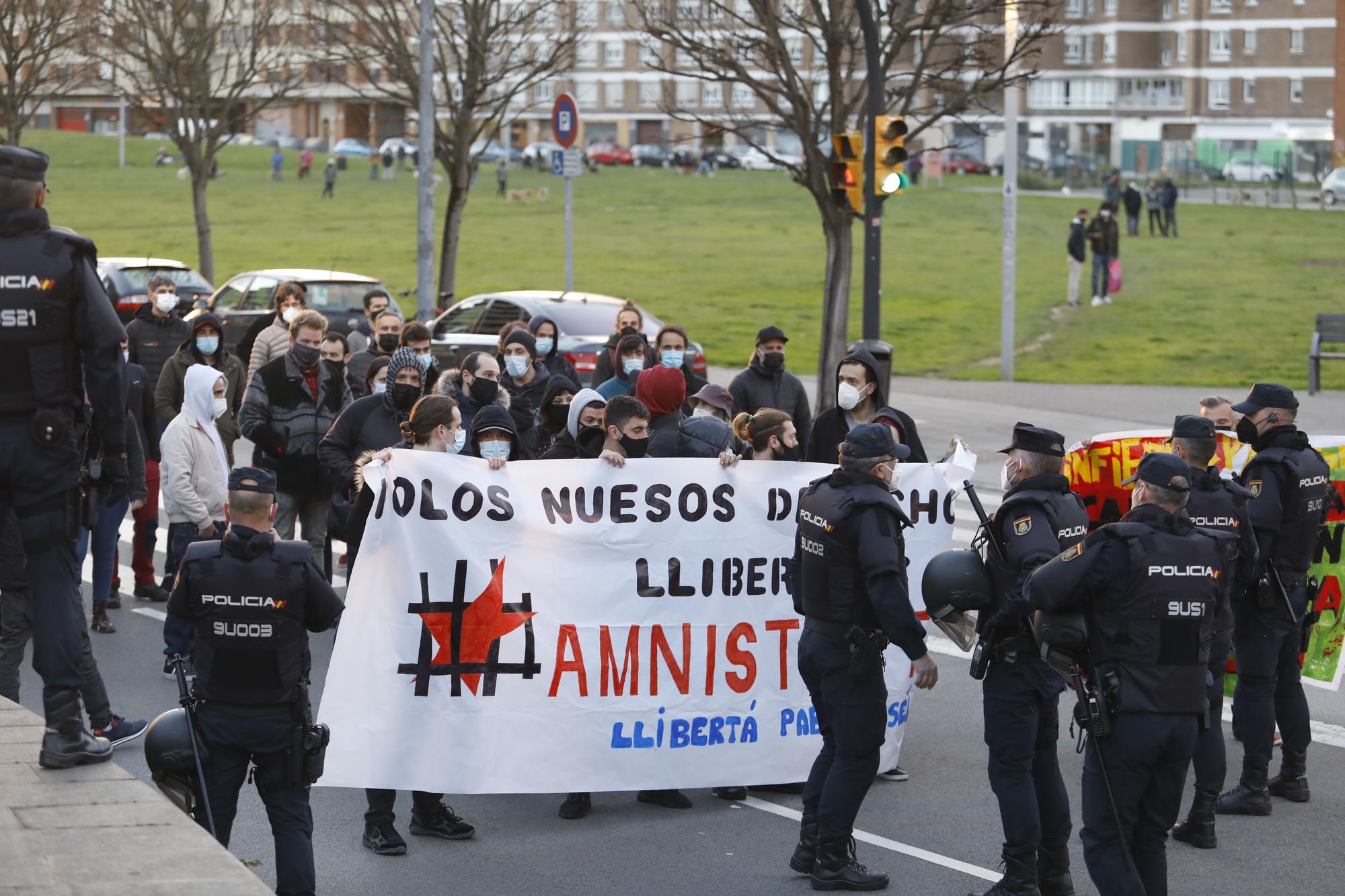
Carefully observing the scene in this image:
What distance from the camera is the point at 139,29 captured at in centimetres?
3086

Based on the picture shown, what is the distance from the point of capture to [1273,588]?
7.93 metres

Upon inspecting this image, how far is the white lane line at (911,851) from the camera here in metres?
6.94

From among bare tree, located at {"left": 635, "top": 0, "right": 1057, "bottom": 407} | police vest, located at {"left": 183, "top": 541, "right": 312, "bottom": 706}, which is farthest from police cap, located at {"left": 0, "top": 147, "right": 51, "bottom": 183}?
bare tree, located at {"left": 635, "top": 0, "right": 1057, "bottom": 407}

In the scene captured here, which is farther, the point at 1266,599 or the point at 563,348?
the point at 563,348

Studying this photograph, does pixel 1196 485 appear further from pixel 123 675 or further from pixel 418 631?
pixel 123 675

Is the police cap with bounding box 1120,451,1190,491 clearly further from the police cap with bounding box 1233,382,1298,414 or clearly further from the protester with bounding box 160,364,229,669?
the protester with bounding box 160,364,229,669

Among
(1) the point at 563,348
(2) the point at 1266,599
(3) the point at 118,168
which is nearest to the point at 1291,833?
(2) the point at 1266,599

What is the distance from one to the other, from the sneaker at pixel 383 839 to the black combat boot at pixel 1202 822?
3373 millimetres

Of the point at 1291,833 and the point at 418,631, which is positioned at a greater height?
the point at 418,631

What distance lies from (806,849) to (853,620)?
996 millimetres

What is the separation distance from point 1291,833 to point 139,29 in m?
28.0

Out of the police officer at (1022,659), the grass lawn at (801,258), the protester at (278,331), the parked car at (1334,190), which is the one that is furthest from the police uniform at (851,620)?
the parked car at (1334,190)

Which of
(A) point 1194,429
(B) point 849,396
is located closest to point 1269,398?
(A) point 1194,429

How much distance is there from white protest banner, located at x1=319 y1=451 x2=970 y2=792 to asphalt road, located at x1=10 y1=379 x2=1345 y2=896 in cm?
24
